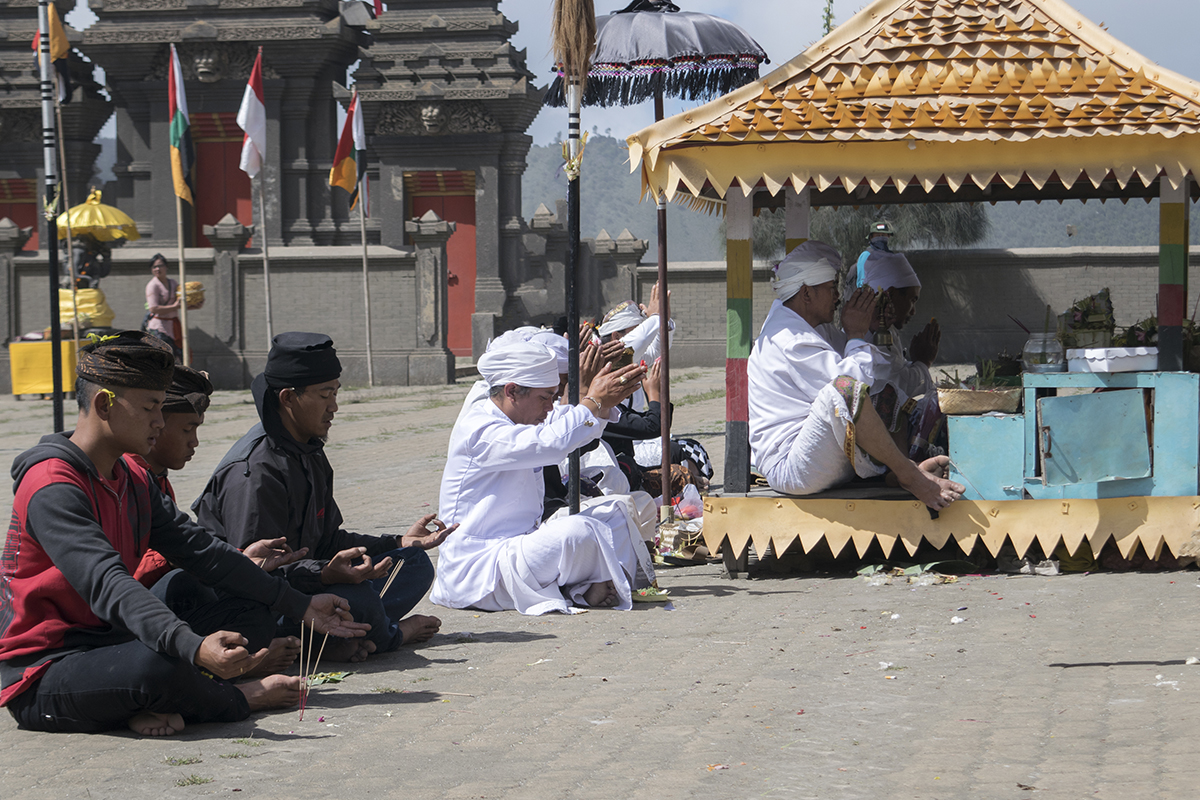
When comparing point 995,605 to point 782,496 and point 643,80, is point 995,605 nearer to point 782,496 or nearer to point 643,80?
point 782,496

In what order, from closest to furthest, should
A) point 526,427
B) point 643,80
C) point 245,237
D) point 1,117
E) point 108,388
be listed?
1. point 108,388
2. point 526,427
3. point 643,80
4. point 245,237
5. point 1,117

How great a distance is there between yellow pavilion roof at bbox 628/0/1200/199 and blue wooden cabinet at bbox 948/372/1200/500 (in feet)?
3.36

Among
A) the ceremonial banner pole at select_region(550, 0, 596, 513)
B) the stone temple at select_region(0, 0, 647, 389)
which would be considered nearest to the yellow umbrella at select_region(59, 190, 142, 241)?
the stone temple at select_region(0, 0, 647, 389)

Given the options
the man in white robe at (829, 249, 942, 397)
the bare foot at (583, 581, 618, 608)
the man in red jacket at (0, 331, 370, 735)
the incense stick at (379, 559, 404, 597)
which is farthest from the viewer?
the man in white robe at (829, 249, 942, 397)

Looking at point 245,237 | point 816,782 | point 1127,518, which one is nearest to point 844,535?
point 1127,518

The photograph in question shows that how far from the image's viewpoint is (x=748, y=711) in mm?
4199

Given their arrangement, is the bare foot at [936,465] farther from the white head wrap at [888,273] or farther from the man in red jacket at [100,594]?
the man in red jacket at [100,594]

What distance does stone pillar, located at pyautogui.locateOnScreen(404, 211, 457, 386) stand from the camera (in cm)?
2108

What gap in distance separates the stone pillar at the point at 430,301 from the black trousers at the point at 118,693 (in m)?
17.2

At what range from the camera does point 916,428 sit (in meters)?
6.74

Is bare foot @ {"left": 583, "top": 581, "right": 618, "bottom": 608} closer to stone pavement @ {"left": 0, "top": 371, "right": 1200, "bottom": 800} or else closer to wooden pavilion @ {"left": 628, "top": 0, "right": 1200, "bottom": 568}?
stone pavement @ {"left": 0, "top": 371, "right": 1200, "bottom": 800}

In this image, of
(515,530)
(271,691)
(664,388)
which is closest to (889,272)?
(664,388)

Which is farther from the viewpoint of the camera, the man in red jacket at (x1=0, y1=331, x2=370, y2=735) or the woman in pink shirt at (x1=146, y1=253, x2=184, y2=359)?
the woman in pink shirt at (x1=146, y1=253, x2=184, y2=359)

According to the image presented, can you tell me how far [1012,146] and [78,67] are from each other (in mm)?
27774
